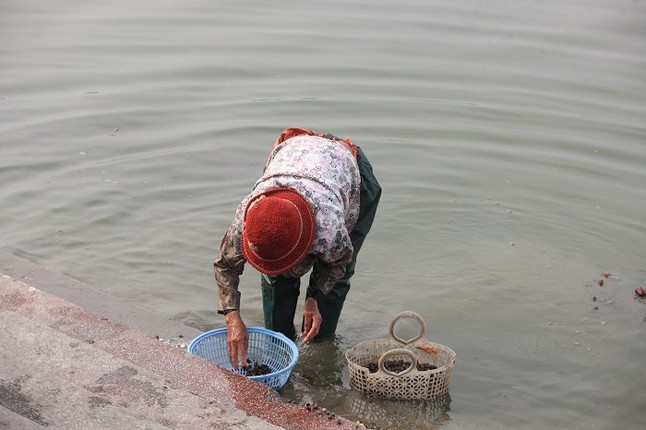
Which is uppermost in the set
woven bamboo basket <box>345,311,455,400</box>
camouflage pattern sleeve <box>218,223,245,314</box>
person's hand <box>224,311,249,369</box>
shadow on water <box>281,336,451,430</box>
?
camouflage pattern sleeve <box>218,223,245,314</box>

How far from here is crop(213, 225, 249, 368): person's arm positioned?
4355mm

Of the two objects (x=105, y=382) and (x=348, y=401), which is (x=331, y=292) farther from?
(x=105, y=382)

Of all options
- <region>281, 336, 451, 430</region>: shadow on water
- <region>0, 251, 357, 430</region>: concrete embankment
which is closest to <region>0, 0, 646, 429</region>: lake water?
<region>281, 336, 451, 430</region>: shadow on water

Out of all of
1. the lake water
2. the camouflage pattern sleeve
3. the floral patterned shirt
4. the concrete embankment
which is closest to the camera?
the concrete embankment

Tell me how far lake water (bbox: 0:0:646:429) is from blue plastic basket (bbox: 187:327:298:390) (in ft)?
0.66

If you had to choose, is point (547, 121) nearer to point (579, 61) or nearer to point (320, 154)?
point (579, 61)

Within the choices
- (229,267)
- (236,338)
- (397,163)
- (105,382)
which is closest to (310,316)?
(236,338)

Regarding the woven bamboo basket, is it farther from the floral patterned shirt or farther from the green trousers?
the floral patterned shirt

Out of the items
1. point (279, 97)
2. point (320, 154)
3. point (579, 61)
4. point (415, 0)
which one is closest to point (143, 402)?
point (320, 154)

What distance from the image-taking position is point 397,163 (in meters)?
8.30

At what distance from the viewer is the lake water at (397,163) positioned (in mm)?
5578

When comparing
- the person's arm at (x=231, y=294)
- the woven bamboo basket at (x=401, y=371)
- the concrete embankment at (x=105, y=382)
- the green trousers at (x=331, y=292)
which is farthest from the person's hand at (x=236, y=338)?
the woven bamboo basket at (x=401, y=371)

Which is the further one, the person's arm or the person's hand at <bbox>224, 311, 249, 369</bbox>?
the person's hand at <bbox>224, 311, 249, 369</bbox>

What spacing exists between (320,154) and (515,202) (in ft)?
11.8
